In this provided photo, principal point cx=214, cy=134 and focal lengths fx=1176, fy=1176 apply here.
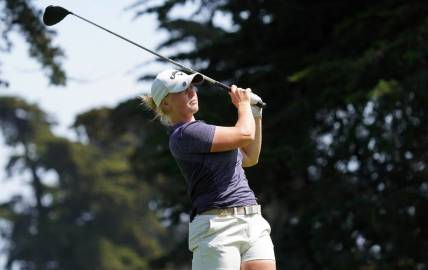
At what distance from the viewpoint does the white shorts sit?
5.90 meters

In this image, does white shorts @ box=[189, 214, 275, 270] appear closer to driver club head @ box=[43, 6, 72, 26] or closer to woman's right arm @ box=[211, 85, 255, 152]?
woman's right arm @ box=[211, 85, 255, 152]

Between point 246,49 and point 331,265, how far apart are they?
345 cm

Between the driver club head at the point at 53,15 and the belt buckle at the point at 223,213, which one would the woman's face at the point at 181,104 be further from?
the driver club head at the point at 53,15

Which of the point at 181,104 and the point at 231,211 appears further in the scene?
the point at 181,104

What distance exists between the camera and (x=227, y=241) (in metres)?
5.92

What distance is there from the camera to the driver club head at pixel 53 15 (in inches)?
293

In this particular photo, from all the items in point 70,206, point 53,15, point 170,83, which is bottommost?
point 170,83

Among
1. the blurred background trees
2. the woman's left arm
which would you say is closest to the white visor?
the woman's left arm

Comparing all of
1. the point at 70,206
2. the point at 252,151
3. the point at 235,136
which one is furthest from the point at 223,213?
the point at 70,206

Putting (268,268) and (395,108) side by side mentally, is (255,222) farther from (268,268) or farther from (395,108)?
(395,108)

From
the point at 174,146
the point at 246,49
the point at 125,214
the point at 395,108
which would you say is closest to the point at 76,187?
the point at 125,214

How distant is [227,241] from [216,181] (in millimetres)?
308

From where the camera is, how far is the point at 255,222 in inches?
237

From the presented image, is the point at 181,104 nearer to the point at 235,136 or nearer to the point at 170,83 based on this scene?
the point at 170,83
